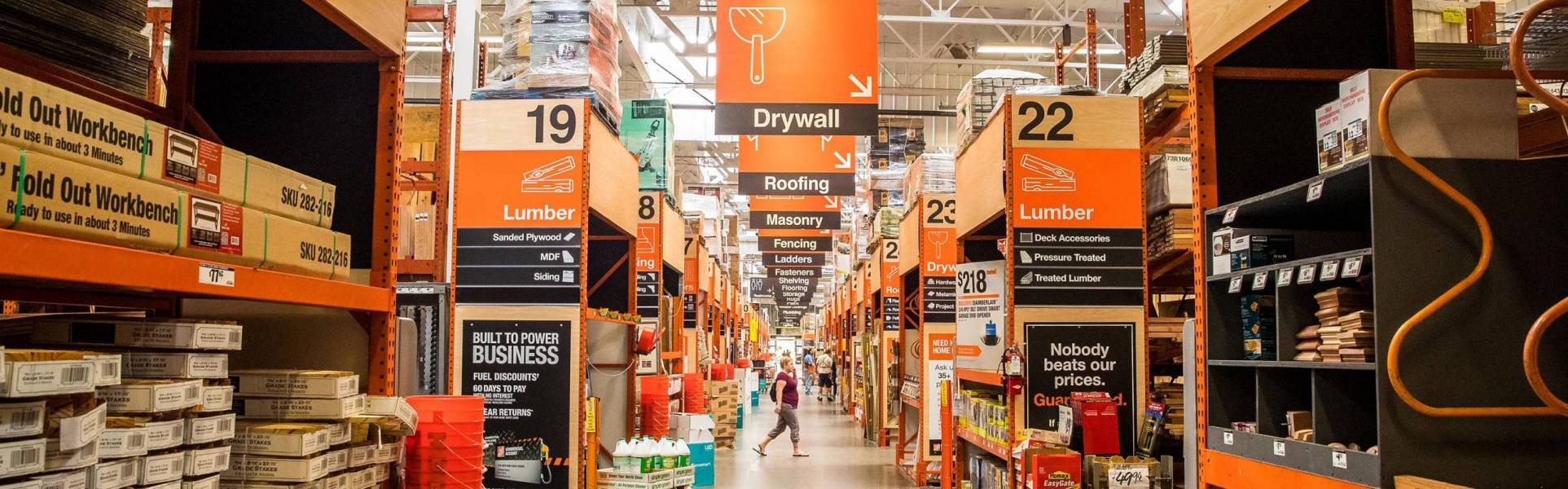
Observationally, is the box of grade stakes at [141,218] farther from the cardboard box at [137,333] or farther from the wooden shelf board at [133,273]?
the cardboard box at [137,333]

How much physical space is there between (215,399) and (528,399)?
4.04 meters

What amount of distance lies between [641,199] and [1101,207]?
5.58 meters

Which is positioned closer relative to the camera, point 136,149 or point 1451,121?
point 136,149

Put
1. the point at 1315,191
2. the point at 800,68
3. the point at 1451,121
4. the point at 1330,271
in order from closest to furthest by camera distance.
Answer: the point at 1451,121, the point at 1330,271, the point at 1315,191, the point at 800,68

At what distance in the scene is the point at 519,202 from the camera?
22.1ft

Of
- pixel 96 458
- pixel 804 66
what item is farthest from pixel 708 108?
pixel 96 458

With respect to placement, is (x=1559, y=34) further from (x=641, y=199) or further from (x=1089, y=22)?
(x=641, y=199)

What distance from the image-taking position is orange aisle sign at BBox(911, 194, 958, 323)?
11156 millimetres

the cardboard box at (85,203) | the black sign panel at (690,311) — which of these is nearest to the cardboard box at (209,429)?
the cardboard box at (85,203)

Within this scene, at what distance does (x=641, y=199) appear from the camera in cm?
1082

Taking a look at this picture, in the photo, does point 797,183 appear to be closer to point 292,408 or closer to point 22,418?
point 292,408

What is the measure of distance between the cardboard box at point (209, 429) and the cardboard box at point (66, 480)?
36 centimetres

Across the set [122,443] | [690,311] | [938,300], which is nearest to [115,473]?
[122,443]

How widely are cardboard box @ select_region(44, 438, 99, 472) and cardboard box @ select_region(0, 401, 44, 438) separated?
0.04 m
